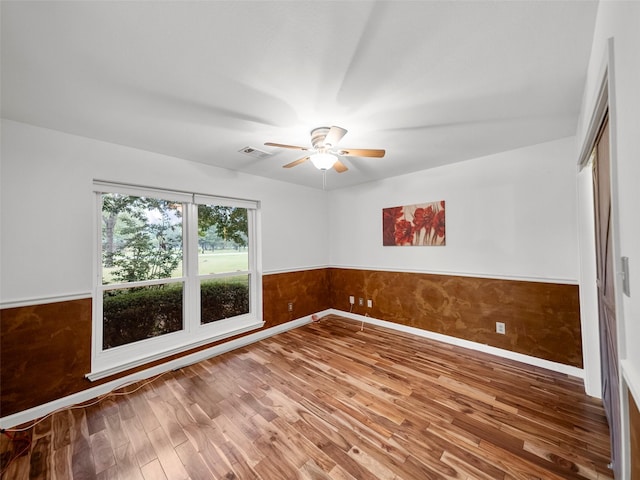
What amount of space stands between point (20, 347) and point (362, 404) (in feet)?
9.34

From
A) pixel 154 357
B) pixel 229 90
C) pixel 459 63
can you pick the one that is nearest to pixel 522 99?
pixel 459 63

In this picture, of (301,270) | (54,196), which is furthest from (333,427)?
(54,196)

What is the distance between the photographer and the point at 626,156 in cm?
81

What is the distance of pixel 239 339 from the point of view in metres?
3.38

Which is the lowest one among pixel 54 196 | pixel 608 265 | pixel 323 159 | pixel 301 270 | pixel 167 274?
pixel 301 270

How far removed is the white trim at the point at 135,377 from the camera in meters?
1.97

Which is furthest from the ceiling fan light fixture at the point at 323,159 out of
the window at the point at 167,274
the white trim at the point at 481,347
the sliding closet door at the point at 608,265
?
the white trim at the point at 481,347

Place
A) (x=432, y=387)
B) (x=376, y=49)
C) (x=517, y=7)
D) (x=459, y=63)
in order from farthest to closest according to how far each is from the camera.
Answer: (x=432, y=387)
(x=459, y=63)
(x=376, y=49)
(x=517, y=7)

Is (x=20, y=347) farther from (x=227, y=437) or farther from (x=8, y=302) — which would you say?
(x=227, y=437)

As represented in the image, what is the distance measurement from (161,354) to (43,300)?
1.15 meters

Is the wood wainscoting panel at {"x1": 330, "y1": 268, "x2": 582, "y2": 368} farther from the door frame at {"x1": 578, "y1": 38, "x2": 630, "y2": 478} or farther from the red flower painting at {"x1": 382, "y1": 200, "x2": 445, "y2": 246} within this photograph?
the red flower painting at {"x1": 382, "y1": 200, "x2": 445, "y2": 246}

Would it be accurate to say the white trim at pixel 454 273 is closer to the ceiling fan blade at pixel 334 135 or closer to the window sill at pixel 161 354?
the window sill at pixel 161 354

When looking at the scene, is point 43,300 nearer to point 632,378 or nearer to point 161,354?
point 161,354

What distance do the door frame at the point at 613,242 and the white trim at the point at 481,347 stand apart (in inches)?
14.1
